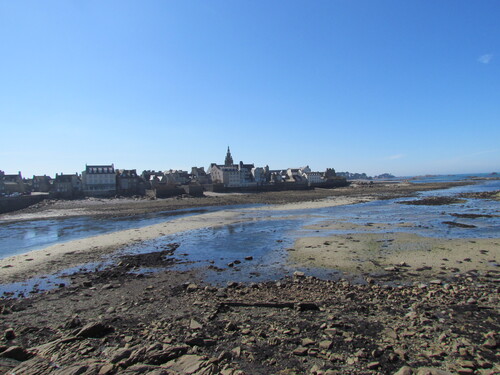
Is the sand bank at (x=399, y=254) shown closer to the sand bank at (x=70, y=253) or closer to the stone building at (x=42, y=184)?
the sand bank at (x=70, y=253)

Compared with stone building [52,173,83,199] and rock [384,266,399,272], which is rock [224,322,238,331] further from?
stone building [52,173,83,199]

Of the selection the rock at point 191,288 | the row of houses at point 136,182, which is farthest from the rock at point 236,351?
the row of houses at point 136,182

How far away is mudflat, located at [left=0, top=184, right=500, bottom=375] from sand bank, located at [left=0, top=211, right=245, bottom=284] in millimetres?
1200

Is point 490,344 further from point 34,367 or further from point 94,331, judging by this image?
point 34,367

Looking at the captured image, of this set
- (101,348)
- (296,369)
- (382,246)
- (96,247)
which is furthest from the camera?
(96,247)

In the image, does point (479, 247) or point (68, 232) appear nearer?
point (479, 247)

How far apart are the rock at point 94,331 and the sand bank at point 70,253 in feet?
32.7

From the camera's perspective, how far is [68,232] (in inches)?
1246

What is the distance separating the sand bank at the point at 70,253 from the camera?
1694 cm

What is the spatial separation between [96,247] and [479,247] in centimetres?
2853

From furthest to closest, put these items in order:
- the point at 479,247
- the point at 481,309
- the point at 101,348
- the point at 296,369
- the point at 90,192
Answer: the point at 90,192 < the point at 479,247 < the point at 481,309 < the point at 101,348 < the point at 296,369

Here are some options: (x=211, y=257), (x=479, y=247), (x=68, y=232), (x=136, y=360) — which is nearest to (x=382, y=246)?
(x=479, y=247)

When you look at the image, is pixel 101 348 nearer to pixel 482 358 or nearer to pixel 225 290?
pixel 225 290

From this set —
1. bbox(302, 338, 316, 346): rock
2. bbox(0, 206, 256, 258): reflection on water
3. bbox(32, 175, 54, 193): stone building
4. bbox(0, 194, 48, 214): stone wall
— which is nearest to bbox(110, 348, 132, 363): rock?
bbox(302, 338, 316, 346): rock
